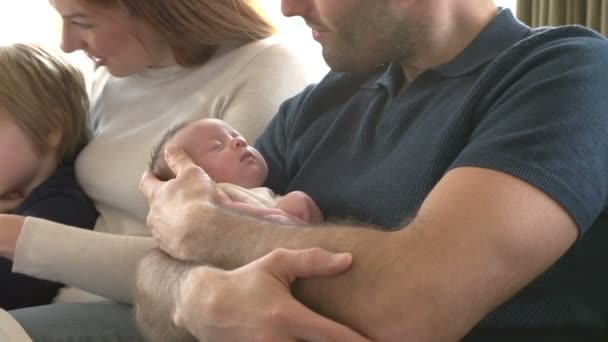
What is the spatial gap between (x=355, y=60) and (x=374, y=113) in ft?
0.33

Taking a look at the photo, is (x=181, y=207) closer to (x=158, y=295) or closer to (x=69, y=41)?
(x=158, y=295)

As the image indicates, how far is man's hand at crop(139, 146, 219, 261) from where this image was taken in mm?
1448

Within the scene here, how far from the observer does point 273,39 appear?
216 cm

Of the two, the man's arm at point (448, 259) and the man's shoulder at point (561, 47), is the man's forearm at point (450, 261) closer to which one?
the man's arm at point (448, 259)

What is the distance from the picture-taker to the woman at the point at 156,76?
6.69 feet

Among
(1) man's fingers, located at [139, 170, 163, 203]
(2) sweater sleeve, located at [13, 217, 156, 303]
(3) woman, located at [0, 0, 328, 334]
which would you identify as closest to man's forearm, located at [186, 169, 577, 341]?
(1) man's fingers, located at [139, 170, 163, 203]

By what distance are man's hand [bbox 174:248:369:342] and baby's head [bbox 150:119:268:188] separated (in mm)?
519

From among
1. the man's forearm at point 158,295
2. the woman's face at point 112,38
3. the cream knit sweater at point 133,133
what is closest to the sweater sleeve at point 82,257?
the cream knit sweater at point 133,133

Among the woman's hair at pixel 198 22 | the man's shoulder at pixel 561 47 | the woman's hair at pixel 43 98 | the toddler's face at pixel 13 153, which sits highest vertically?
the man's shoulder at pixel 561 47

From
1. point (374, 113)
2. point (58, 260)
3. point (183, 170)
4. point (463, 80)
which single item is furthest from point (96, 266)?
point (463, 80)

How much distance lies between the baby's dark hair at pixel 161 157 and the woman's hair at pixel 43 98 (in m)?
0.41

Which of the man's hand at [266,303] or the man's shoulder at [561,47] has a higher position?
the man's shoulder at [561,47]

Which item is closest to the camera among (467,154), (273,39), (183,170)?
(467,154)

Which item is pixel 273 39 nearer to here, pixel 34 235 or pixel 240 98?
pixel 240 98
